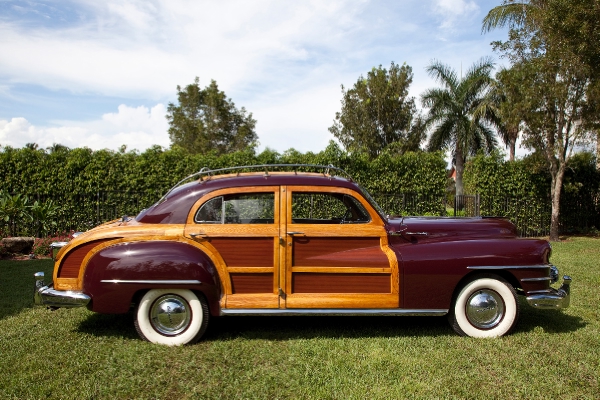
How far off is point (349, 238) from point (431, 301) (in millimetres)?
1019

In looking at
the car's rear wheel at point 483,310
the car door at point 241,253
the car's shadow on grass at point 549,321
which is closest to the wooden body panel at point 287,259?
the car door at point 241,253

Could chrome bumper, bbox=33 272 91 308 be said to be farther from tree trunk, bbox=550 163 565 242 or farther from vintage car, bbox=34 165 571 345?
tree trunk, bbox=550 163 565 242

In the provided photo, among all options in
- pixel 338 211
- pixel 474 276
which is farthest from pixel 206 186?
pixel 474 276

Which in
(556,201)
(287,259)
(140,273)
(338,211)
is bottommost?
(140,273)

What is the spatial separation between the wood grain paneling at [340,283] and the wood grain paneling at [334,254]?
11 centimetres

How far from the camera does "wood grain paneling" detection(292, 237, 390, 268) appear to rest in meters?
4.54

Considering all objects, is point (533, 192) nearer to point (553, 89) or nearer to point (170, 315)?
point (553, 89)

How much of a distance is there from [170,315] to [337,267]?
168cm

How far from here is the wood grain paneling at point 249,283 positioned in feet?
14.8

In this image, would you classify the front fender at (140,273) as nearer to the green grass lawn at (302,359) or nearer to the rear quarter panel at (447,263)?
the green grass lawn at (302,359)

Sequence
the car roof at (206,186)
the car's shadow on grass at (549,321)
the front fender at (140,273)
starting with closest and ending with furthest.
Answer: the front fender at (140,273) → the car roof at (206,186) → the car's shadow on grass at (549,321)

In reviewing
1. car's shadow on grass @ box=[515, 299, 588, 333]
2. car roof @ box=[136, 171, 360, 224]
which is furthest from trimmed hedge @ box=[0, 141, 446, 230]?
car roof @ box=[136, 171, 360, 224]

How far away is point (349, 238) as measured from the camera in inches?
182

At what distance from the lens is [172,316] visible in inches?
175
